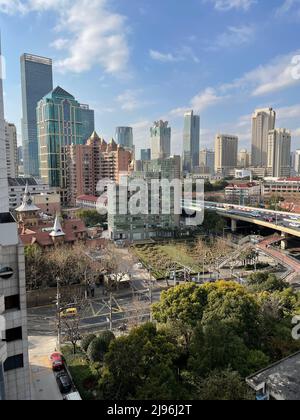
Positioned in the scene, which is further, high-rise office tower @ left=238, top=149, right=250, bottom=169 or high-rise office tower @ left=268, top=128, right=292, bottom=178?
high-rise office tower @ left=238, top=149, right=250, bottom=169

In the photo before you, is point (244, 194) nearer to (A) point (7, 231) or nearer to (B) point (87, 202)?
(B) point (87, 202)

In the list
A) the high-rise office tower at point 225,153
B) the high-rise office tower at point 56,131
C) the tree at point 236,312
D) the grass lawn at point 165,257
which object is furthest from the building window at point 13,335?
the high-rise office tower at point 225,153

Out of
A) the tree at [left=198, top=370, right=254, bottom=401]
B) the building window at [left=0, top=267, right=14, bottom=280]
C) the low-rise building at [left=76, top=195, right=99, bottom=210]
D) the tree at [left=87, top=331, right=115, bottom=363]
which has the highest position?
the building window at [left=0, top=267, right=14, bottom=280]

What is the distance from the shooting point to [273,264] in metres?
24.9

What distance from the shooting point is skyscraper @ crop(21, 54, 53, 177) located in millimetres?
81875

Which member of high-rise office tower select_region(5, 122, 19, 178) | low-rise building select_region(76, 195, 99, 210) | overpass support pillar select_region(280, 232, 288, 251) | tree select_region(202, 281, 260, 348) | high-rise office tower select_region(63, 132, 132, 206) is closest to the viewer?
tree select_region(202, 281, 260, 348)

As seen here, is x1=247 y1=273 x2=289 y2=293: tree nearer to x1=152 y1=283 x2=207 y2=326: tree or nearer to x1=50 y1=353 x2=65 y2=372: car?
x1=152 y1=283 x2=207 y2=326: tree

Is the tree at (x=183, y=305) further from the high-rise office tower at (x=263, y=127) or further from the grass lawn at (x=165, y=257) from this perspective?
the high-rise office tower at (x=263, y=127)

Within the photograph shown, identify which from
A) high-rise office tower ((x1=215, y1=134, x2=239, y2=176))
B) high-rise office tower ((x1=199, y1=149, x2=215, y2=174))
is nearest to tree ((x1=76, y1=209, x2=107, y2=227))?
high-rise office tower ((x1=215, y1=134, x2=239, y2=176))

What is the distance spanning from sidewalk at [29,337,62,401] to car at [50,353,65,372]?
0.65ft

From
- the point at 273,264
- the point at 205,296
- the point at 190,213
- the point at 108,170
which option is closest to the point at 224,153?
the point at 108,170

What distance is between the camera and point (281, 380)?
745 centimetres

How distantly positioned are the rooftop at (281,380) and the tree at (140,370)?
2085 millimetres
